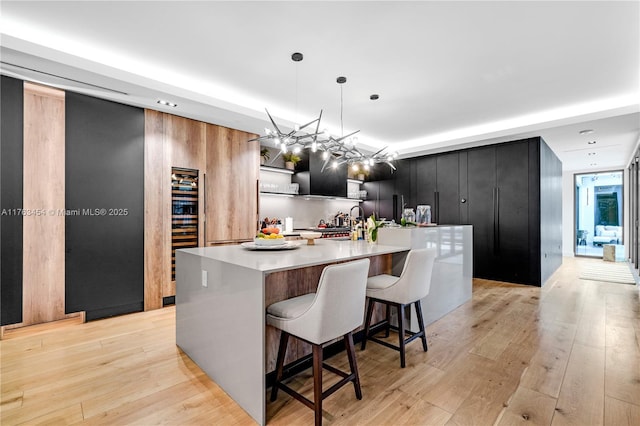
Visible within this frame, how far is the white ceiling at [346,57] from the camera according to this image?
232 cm

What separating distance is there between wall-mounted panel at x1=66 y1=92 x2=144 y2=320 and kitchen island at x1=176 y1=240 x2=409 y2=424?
1487mm

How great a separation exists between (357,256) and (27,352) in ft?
9.84

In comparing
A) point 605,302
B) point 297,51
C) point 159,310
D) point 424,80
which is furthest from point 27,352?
point 605,302

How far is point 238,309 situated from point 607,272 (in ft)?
24.9

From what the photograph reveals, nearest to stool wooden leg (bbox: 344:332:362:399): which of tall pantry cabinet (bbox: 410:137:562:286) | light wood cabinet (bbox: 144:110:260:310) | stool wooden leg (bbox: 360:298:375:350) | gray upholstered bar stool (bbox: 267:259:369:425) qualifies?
gray upholstered bar stool (bbox: 267:259:369:425)

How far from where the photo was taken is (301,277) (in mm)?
2340

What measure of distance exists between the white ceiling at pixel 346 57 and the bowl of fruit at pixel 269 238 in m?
1.71

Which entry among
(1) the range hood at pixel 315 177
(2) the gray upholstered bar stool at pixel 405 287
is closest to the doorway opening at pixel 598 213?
(1) the range hood at pixel 315 177

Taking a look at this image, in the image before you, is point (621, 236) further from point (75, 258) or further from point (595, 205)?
point (75, 258)

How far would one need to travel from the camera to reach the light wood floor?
5.89 ft

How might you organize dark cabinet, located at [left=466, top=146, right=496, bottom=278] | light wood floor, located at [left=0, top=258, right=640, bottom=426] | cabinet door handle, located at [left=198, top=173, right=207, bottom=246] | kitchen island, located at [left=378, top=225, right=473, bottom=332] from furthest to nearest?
dark cabinet, located at [left=466, top=146, right=496, bottom=278] < cabinet door handle, located at [left=198, top=173, right=207, bottom=246] < kitchen island, located at [left=378, top=225, right=473, bottom=332] < light wood floor, located at [left=0, top=258, right=640, bottom=426]

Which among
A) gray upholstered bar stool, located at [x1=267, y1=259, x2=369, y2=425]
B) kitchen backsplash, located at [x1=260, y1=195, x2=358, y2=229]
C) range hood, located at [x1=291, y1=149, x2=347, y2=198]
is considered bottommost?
gray upholstered bar stool, located at [x1=267, y1=259, x2=369, y2=425]

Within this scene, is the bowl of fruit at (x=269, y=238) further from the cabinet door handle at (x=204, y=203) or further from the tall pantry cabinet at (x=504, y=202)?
the tall pantry cabinet at (x=504, y=202)

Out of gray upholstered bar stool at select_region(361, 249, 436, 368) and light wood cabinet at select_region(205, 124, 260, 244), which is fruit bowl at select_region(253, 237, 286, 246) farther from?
light wood cabinet at select_region(205, 124, 260, 244)
